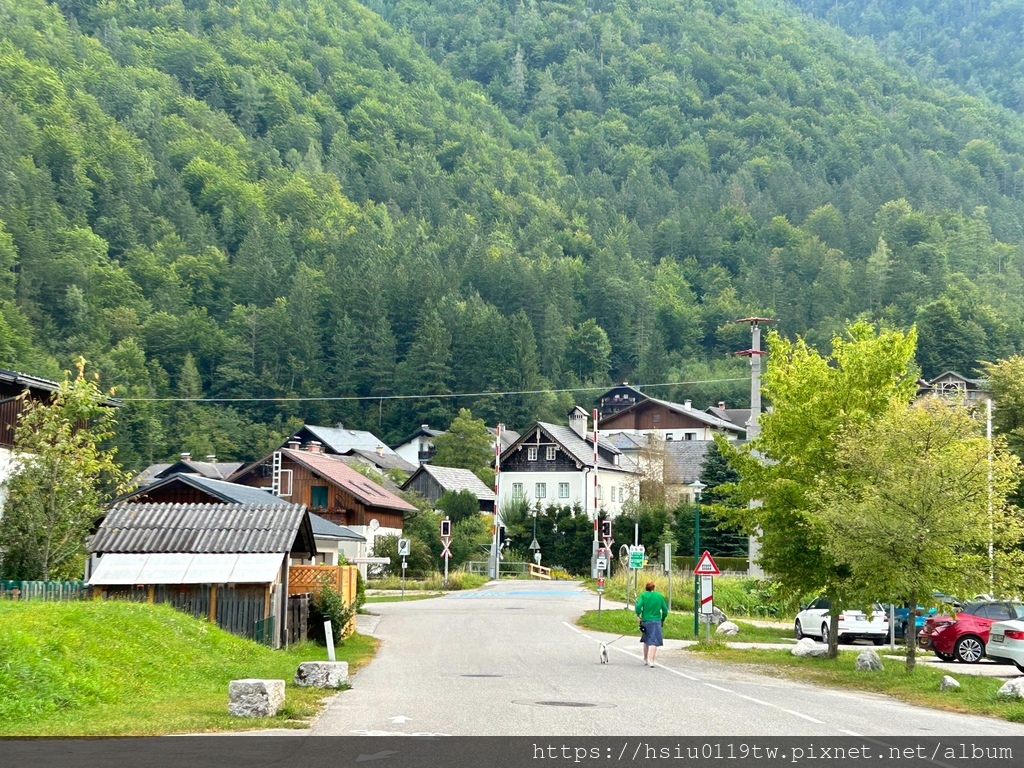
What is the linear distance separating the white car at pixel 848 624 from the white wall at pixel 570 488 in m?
52.7

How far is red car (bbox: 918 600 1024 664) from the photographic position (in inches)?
1139

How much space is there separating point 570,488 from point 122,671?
76260 millimetres

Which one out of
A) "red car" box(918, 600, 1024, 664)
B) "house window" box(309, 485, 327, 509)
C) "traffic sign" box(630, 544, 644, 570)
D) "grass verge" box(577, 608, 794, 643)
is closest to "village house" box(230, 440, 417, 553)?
"house window" box(309, 485, 327, 509)

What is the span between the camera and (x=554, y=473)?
93000 millimetres

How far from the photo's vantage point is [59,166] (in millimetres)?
142375

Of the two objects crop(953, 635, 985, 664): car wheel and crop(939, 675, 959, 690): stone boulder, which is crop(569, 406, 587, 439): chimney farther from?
crop(939, 675, 959, 690): stone boulder

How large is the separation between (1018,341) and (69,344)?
95.7 m

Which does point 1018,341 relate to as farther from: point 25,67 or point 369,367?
point 25,67

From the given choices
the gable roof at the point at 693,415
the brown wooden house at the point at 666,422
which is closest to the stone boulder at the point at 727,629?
the brown wooden house at the point at 666,422

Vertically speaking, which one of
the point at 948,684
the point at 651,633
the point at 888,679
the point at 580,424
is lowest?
the point at 888,679

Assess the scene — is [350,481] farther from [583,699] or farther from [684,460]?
[583,699]

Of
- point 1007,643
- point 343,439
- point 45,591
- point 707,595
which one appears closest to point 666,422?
point 343,439

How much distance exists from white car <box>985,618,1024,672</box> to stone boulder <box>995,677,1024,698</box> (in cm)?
595
